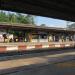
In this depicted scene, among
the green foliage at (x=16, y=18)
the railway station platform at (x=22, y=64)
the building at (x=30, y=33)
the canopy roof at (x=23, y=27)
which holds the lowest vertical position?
the railway station platform at (x=22, y=64)

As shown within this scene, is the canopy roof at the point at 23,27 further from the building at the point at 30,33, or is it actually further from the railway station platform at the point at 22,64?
the railway station platform at the point at 22,64

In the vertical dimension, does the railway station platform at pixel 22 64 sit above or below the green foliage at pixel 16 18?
below

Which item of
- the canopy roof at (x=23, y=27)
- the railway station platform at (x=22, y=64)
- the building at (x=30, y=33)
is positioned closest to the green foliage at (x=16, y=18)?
the building at (x=30, y=33)

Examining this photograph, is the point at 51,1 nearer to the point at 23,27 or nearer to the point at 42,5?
the point at 42,5

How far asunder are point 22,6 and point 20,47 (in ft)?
95.0

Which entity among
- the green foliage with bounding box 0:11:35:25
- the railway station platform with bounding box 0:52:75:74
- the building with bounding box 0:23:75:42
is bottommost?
the railway station platform with bounding box 0:52:75:74

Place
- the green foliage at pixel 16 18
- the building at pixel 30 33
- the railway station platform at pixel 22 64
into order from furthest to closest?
1. the green foliage at pixel 16 18
2. the building at pixel 30 33
3. the railway station platform at pixel 22 64

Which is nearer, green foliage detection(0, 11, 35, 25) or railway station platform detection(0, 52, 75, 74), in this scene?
railway station platform detection(0, 52, 75, 74)

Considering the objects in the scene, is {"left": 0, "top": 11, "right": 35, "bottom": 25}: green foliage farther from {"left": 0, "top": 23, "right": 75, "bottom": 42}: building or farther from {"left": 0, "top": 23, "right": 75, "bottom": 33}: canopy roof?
{"left": 0, "top": 23, "right": 75, "bottom": 33}: canopy roof

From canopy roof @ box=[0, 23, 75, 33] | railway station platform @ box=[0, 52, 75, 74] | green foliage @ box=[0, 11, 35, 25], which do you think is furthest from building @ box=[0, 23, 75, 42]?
green foliage @ box=[0, 11, 35, 25]

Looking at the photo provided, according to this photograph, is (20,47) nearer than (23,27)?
Yes

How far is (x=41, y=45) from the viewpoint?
54094 mm

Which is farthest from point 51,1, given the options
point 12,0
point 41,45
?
point 41,45

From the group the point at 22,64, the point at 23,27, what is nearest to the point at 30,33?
the point at 23,27
